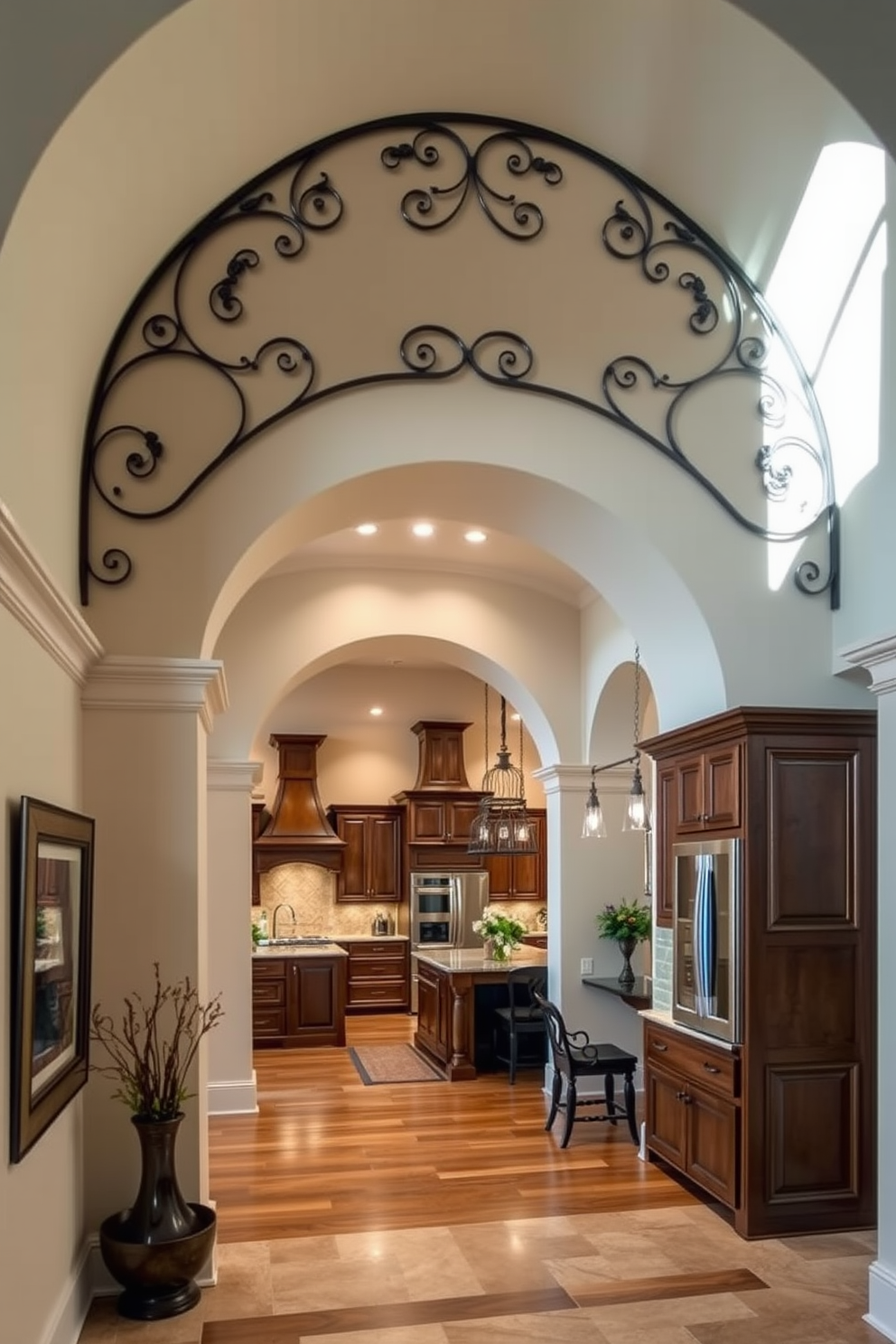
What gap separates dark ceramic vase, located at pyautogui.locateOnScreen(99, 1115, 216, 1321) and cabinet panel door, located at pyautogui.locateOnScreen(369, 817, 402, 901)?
28.0 feet

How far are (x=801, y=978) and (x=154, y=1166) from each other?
9.29 ft

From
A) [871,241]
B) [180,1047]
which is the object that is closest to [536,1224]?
[180,1047]

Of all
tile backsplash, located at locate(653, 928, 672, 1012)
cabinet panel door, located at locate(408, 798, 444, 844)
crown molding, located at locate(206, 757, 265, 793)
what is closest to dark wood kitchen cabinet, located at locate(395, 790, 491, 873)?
cabinet panel door, located at locate(408, 798, 444, 844)

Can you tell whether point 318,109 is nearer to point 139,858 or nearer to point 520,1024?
point 139,858

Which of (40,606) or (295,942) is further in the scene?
(295,942)

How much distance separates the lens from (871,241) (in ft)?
15.2

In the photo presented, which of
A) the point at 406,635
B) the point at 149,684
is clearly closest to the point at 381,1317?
the point at 149,684

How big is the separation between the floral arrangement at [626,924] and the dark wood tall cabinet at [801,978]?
2.34m

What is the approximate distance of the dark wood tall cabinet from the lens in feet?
15.9

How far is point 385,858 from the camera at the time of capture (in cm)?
1269

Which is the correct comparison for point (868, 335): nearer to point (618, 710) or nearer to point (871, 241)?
point (871, 241)

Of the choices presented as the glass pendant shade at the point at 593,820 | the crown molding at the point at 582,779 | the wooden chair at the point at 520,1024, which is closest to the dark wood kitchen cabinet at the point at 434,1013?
the wooden chair at the point at 520,1024

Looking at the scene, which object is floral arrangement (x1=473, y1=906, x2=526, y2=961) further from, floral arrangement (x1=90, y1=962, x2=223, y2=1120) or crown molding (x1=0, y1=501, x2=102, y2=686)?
crown molding (x1=0, y1=501, x2=102, y2=686)

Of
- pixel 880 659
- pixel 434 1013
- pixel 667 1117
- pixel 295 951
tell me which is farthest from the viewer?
pixel 295 951
